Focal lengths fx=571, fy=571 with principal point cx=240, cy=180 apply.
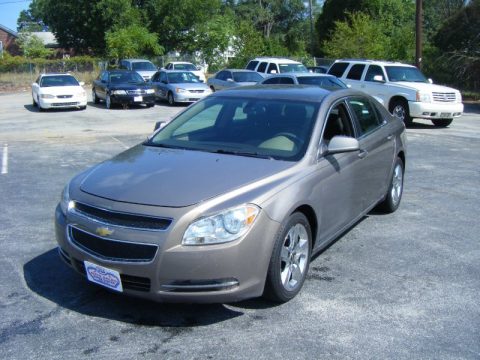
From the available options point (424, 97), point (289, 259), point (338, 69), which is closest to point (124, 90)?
point (338, 69)

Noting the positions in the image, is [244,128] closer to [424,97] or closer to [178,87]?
[424,97]

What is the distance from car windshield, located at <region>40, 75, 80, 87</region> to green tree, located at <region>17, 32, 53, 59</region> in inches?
1542

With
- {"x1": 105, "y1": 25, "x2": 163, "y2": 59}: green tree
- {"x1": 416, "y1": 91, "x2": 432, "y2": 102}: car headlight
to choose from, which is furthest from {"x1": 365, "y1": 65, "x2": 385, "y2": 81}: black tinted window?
{"x1": 105, "y1": 25, "x2": 163, "y2": 59}: green tree

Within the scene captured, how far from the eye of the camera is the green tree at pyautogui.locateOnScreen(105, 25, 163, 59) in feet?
137

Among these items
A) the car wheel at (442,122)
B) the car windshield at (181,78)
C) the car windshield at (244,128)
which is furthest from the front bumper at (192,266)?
the car windshield at (181,78)

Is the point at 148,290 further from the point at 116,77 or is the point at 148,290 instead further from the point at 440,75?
the point at 440,75

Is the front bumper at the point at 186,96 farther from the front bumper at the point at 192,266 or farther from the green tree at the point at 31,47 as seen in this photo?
the green tree at the point at 31,47

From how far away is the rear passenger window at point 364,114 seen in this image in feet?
19.3

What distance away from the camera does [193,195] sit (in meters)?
3.97

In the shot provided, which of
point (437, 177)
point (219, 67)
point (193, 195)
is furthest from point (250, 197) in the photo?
point (219, 67)

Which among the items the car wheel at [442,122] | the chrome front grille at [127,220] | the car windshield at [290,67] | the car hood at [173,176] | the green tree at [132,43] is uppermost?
the green tree at [132,43]

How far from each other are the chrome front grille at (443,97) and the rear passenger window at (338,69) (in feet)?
12.4

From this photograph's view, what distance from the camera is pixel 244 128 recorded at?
5234mm

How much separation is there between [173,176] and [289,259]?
1.09m
